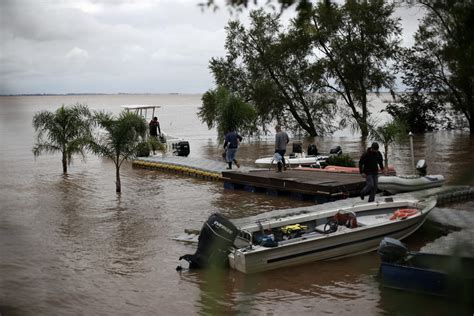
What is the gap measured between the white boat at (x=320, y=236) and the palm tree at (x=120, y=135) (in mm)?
8962

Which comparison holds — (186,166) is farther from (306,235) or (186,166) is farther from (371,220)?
(306,235)

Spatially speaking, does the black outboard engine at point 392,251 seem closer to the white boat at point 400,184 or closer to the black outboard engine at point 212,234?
the black outboard engine at point 212,234

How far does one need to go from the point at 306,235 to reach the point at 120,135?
9876 millimetres

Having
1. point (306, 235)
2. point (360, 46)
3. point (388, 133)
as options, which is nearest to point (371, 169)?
point (306, 235)

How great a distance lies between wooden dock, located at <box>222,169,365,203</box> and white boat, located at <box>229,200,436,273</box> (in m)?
3.48

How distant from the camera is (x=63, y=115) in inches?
993

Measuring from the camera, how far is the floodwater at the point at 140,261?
2291 mm

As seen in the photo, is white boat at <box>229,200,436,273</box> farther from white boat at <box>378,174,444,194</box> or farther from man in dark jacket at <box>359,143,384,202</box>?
white boat at <box>378,174,444,194</box>

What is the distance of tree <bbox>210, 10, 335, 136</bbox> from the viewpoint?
41.2 m

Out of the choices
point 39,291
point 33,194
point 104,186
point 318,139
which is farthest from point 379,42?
point 39,291

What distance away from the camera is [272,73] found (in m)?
42.2

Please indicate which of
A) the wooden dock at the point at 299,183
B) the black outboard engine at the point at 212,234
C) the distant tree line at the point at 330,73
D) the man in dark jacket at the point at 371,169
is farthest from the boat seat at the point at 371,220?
the distant tree line at the point at 330,73

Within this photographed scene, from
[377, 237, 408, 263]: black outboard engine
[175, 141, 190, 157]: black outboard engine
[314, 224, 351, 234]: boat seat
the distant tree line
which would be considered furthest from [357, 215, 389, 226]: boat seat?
the distant tree line

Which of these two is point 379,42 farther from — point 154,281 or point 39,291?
point 39,291
